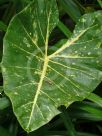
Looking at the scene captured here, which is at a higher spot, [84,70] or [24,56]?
[24,56]

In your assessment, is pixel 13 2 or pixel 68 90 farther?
pixel 13 2

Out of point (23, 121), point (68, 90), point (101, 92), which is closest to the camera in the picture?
point (23, 121)

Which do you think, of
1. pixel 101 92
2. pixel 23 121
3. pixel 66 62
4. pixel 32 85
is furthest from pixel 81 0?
pixel 23 121

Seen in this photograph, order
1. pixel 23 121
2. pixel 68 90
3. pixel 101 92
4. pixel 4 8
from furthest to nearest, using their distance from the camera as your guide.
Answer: pixel 4 8 < pixel 101 92 < pixel 68 90 < pixel 23 121

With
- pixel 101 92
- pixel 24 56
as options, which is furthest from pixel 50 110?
pixel 101 92

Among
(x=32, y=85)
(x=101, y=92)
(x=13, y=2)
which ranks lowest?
(x=101, y=92)

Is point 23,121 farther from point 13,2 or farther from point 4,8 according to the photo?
point 4,8
